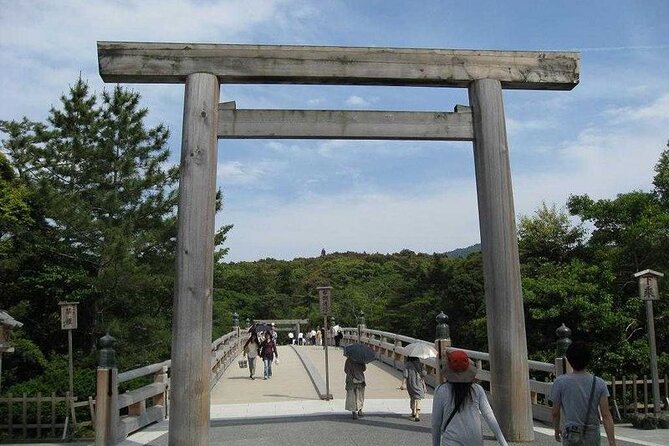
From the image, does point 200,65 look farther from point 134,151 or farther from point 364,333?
point 364,333

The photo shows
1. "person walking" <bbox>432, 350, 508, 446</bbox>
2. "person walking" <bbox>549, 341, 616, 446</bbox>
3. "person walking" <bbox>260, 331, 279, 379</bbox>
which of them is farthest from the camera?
"person walking" <bbox>260, 331, 279, 379</bbox>

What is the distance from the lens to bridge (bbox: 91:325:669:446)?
8742 mm

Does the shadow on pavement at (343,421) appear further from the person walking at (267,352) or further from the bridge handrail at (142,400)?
the person walking at (267,352)

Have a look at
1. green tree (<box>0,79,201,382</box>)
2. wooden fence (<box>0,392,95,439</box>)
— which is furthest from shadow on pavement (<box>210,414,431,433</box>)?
green tree (<box>0,79,201,382</box>)

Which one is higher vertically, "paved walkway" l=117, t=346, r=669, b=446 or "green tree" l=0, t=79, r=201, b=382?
"green tree" l=0, t=79, r=201, b=382

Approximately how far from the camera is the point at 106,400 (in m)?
8.30

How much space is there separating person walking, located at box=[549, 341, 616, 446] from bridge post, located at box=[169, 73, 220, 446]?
14.6 feet

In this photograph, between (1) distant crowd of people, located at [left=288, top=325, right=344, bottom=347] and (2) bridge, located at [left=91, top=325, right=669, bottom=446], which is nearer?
(2) bridge, located at [left=91, top=325, right=669, bottom=446]

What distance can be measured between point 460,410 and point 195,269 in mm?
4331

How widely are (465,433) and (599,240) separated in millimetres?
20676

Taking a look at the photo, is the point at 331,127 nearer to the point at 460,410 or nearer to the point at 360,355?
the point at 360,355

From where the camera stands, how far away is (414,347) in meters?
11.2

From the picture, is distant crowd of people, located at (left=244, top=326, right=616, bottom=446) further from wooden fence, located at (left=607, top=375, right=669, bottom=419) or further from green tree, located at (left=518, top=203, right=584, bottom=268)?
green tree, located at (left=518, top=203, right=584, bottom=268)

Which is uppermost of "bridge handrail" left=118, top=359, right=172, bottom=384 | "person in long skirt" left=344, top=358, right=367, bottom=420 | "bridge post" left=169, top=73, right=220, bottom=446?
"bridge post" left=169, top=73, right=220, bottom=446
